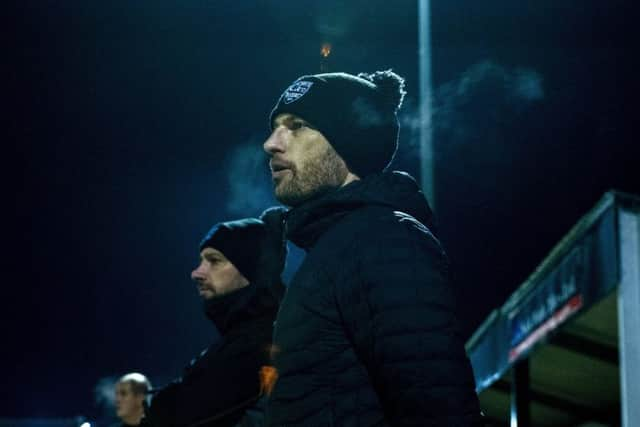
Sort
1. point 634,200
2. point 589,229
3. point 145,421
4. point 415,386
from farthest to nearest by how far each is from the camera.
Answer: point 589,229 < point 634,200 < point 145,421 < point 415,386

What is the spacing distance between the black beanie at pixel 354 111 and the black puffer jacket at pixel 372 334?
15.5 inches

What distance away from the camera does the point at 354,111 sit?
2.85m

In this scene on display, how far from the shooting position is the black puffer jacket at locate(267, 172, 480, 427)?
1.95m

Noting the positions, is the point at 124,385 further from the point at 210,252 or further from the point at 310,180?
the point at 310,180

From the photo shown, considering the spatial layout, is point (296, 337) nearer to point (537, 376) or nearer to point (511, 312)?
point (511, 312)

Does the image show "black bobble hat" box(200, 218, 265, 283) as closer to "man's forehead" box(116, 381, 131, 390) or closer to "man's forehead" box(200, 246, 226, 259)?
"man's forehead" box(200, 246, 226, 259)

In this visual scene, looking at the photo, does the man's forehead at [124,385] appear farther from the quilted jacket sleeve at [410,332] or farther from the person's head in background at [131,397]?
the quilted jacket sleeve at [410,332]

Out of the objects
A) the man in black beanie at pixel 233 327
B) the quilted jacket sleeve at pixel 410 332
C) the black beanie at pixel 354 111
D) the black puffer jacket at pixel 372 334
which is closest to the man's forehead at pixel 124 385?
the man in black beanie at pixel 233 327

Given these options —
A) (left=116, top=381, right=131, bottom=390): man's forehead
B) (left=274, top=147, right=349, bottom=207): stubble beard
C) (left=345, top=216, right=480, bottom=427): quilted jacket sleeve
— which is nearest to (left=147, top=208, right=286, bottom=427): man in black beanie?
(left=274, top=147, right=349, bottom=207): stubble beard

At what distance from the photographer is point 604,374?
1034 cm

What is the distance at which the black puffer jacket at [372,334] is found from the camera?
1.95 m

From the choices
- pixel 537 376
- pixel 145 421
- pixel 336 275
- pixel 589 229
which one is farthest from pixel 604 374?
pixel 336 275

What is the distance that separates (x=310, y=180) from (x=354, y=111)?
0.39m

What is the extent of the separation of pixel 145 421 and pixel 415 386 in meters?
2.11
